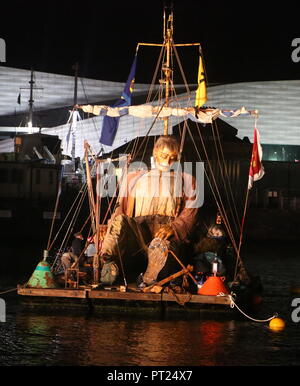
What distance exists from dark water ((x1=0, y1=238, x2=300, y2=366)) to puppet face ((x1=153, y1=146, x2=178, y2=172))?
11.6 feet

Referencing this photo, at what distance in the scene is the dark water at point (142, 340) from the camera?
43.7 feet

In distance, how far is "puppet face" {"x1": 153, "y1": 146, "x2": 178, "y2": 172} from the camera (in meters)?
17.5

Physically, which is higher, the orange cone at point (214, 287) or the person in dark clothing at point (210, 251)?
the person in dark clothing at point (210, 251)

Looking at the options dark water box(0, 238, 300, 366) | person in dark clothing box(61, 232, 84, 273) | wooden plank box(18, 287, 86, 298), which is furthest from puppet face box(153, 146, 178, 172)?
dark water box(0, 238, 300, 366)

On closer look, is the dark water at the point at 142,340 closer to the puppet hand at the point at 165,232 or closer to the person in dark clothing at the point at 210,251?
the person in dark clothing at the point at 210,251

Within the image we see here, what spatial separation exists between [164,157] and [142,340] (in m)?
4.63

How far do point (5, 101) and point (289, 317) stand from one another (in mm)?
49741

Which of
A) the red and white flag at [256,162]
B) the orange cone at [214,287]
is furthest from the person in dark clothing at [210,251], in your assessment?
the red and white flag at [256,162]

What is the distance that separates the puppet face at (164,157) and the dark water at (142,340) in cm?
354

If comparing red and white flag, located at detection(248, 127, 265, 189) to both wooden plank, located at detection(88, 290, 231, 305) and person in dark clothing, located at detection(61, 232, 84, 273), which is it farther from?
person in dark clothing, located at detection(61, 232, 84, 273)

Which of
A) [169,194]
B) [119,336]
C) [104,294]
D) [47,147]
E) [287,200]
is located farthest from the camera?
[47,147]

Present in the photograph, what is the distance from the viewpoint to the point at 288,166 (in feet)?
176
